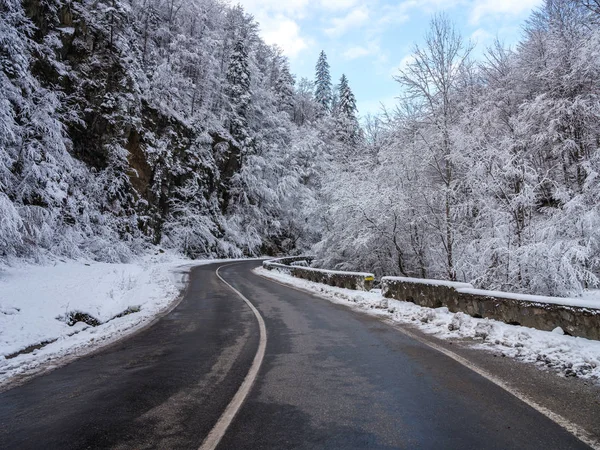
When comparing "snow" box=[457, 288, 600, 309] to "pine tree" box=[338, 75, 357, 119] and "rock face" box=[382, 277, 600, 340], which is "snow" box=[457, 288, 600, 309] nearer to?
"rock face" box=[382, 277, 600, 340]

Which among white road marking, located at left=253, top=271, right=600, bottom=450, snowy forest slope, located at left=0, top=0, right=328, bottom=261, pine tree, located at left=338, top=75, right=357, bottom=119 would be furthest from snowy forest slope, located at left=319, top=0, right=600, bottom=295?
pine tree, located at left=338, top=75, right=357, bottom=119

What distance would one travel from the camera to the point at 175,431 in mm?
3363

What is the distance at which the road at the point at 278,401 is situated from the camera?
10.5 ft

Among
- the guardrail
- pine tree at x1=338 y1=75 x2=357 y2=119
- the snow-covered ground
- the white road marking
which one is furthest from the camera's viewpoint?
pine tree at x1=338 y1=75 x2=357 y2=119

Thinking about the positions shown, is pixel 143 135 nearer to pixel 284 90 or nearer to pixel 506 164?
pixel 506 164

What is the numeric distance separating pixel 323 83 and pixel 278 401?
78.2 metres

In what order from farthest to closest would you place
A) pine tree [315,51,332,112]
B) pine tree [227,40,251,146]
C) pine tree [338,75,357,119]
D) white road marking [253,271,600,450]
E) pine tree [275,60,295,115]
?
1. pine tree [315,51,332,112]
2. pine tree [275,60,295,115]
3. pine tree [338,75,357,119]
4. pine tree [227,40,251,146]
5. white road marking [253,271,600,450]

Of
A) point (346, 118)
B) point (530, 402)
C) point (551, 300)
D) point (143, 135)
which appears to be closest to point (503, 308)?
point (551, 300)

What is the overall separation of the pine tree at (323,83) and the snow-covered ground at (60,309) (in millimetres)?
66286

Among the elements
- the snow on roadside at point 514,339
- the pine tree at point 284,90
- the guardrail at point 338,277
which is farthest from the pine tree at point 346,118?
the snow on roadside at point 514,339

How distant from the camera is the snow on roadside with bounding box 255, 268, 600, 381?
16.8 feet

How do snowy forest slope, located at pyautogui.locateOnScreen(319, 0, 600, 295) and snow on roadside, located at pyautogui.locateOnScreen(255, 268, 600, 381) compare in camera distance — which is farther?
snowy forest slope, located at pyautogui.locateOnScreen(319, 0, 600, 295)

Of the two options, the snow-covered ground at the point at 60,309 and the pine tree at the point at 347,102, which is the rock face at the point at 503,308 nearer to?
the snow-covered ground at the point at 60,309

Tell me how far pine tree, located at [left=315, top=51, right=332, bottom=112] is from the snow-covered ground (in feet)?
217
